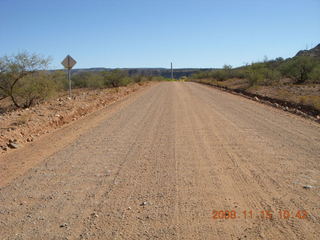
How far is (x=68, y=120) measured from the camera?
1455 centimetres

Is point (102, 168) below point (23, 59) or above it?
below

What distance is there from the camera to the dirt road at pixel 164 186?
413 centimetres

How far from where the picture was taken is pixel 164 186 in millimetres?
5605

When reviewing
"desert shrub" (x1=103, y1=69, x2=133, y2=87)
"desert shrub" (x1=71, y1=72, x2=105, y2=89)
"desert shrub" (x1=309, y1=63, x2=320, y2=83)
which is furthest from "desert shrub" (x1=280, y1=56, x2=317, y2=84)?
"desert shrub" (x1=71, y1=72, x2=105, y2=89)

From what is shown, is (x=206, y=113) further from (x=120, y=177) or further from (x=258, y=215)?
(x=258, y=215)

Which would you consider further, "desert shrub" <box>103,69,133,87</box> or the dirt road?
"desert shrub" <box>103,69,133,87</box>

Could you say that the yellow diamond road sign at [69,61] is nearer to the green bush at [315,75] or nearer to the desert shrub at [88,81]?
the green bush at [315,75]

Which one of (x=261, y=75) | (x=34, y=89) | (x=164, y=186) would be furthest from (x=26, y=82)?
(x=261, y=75)

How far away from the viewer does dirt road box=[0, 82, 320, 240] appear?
413 centimetres

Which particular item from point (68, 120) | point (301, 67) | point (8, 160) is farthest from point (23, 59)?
point (301, 67)

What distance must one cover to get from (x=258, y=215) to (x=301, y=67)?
134 ft

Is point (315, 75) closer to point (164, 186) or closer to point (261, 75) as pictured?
point (261, 75)
